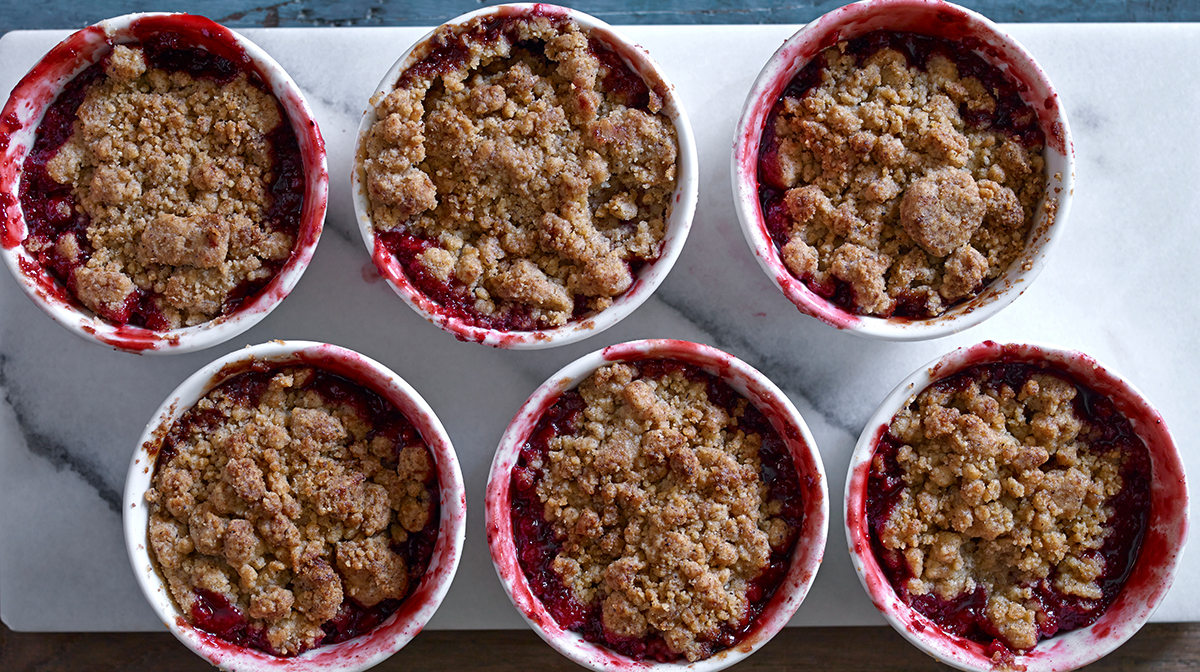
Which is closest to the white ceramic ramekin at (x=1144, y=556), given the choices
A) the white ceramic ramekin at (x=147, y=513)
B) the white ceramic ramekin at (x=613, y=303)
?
the white ceramic ramekin at (x=613, y=303)

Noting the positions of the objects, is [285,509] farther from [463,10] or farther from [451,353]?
[463,10]

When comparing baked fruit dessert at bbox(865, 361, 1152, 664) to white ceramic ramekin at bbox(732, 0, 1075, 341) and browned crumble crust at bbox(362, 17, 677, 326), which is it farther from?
browned crumble crust at bbox(362, 17, 677, 326)

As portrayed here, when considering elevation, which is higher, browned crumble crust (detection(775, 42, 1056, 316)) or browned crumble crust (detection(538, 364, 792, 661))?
browned crumble crust (detection(775, 42, 1056, 316))

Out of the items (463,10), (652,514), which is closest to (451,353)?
(652,514)

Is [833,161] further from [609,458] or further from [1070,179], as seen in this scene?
[609,458]

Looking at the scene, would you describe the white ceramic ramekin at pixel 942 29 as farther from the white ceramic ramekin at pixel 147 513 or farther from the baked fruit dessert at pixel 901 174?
the white ceramic ramekin at pixel 147 513

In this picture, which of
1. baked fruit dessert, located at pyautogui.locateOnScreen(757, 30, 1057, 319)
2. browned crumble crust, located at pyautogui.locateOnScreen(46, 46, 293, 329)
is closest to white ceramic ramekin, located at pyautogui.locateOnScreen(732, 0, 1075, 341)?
baked fruit dessert, located at pyautogui.locateOnScreen(757, 30, 1057, 319)

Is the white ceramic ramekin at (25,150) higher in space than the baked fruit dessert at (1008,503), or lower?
higher
